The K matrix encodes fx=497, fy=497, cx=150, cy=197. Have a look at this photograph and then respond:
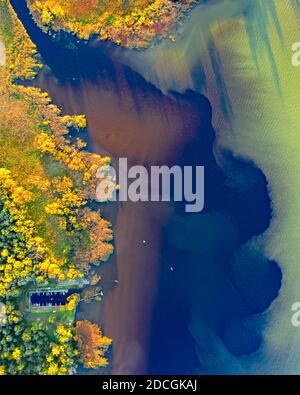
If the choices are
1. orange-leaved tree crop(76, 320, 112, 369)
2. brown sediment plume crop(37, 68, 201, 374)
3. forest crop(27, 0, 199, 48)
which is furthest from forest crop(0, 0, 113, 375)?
forest crop(27, 0, 199, 48)

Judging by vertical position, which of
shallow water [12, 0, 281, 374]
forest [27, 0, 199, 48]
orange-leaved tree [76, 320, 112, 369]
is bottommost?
orange-leaved tree [76, 320, 112, 369]

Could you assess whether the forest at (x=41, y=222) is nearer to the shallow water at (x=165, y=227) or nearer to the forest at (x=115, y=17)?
the shallow water at (x=165, y=227)

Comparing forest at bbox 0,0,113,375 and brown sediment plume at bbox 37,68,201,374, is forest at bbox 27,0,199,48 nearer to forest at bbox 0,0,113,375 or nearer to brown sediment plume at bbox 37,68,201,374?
forest at bbox 0,0,113,375

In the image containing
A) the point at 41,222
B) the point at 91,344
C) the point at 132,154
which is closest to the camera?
the point at 41,222

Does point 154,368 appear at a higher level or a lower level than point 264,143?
lower

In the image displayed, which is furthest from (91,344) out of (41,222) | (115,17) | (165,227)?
(115,17)

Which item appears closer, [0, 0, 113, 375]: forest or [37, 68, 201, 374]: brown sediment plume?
[0, 0, 113, 375]: forest

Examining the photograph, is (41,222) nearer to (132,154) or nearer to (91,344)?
(132,154)

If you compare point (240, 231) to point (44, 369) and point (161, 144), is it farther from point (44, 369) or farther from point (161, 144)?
point (44, 369)

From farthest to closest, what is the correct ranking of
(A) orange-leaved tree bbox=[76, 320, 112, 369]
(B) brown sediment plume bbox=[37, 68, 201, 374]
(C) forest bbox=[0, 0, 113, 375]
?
(B) brown sediment plume bbox=[37, 68, 201, 374], (A) orange-leaved tree bbox=[76, 320, 112, 369], (C) forest bbox=[0, 0, 113, 375]

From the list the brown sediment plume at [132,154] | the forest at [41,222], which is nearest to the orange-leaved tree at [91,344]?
the forest at [41,222]
